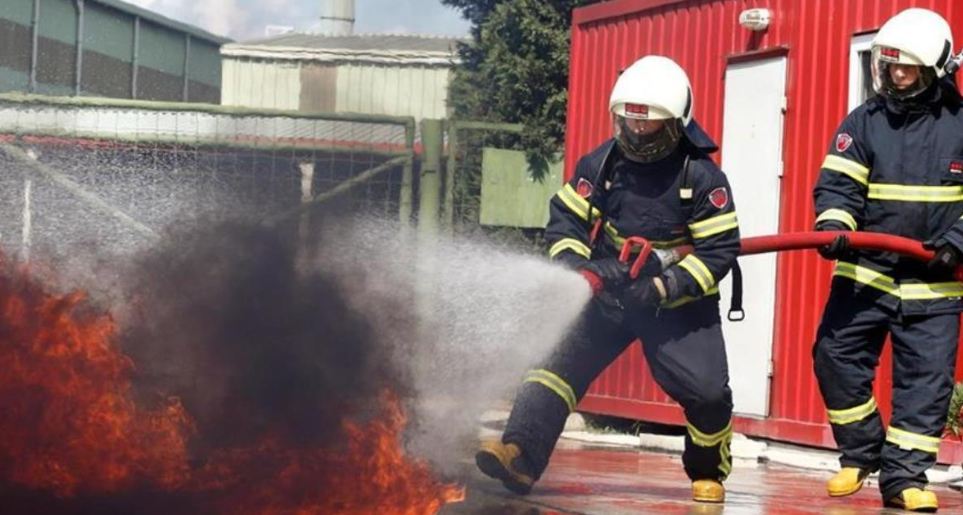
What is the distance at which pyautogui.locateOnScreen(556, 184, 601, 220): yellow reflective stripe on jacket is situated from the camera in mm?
7887

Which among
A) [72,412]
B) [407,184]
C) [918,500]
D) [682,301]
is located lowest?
[918,500]

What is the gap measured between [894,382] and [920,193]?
0.82m

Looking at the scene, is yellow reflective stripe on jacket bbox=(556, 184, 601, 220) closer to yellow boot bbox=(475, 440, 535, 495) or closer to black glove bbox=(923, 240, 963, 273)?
yellow boot bbox=(475, 440, 535, 495)

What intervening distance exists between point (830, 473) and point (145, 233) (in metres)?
4.65

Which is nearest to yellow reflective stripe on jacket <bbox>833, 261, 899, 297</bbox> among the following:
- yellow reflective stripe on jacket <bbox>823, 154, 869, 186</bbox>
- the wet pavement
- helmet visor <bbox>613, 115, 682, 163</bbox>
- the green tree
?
yellow reflective stripe on jacket <bbox>823, 154, 869, 186</bbox>

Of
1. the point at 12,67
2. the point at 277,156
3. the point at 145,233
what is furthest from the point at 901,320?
the point at 12,67

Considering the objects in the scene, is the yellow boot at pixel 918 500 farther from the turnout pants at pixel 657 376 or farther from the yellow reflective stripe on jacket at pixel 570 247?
the yellow reflective stripe on jacket at pixel 570 247

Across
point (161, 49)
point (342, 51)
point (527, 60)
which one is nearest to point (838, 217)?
point (527, 60)

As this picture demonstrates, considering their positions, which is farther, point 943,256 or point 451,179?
point 451,179

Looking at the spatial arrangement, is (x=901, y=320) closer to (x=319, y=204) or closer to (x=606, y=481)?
(x=606, y=481)

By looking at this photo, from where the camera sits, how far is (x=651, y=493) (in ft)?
27.5

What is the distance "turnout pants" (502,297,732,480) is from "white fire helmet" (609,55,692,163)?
0.67 m

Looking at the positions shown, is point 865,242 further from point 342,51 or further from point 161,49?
point 161,49

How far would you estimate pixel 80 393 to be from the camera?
6125 mm
